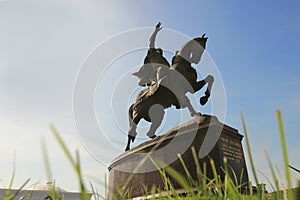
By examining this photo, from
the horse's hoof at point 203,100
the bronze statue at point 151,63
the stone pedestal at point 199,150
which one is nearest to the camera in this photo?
the stone pedestal at point 199,150

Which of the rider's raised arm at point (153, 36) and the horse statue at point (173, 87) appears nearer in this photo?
the horse statue at point (173, 87)

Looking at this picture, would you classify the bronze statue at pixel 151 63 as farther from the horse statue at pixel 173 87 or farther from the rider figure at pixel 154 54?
the horse statue at pixel 173 87

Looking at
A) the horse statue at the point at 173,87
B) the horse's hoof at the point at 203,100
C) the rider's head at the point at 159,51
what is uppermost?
the rider's head at the point at 159,51

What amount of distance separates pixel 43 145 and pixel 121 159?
21.0 ft

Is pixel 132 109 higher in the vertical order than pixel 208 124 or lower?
higher

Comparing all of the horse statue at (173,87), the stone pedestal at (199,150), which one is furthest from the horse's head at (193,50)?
the stone pedestal at (199,150)

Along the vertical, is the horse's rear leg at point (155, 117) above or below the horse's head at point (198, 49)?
below

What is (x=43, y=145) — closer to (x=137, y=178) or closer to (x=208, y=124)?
(x=208, y=124)

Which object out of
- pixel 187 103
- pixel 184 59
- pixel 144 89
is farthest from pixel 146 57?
pixel 187 103

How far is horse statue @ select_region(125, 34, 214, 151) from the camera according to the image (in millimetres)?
6156

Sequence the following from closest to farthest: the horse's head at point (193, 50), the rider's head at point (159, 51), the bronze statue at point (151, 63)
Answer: the horse's head at point (193, 50) < the bronze statue at point (151, 63) < the rider's head at point (159, 51)

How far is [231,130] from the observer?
A: 5273mm

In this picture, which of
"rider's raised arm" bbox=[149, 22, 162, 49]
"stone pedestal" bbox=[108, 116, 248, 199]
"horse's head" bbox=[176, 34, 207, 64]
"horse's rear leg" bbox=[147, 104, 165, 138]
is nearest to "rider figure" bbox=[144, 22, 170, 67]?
"rider's raised arm" bbox=[149, 22, 162, 49]

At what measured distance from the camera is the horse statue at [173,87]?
20.2 feet
